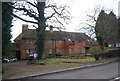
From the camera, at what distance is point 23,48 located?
35500 mm

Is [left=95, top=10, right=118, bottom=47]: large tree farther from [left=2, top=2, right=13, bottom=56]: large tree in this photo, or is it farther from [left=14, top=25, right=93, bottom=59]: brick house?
[left=2, top=2, right=13, bottom=56]: large tree

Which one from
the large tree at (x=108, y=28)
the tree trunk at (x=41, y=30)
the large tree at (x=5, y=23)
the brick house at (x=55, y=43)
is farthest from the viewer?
the brick house at (x=55, y=43)

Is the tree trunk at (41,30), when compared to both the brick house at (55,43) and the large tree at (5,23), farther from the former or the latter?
the large tree at (5,23)

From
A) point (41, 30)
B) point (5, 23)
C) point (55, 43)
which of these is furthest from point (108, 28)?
point (5, 23)

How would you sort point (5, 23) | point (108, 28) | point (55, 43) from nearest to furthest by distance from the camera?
point (5, 23) < point (108, 28) < point (55, 43)

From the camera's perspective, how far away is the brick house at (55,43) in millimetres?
35344

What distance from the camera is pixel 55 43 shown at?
39312mm

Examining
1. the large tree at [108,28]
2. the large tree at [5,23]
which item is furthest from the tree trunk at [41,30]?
the large tree at [108,28]

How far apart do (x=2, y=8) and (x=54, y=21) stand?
11217 mm

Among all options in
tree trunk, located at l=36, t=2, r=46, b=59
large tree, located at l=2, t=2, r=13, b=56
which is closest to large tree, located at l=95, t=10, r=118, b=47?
tree trunk, located at l=36, t=2, r=46, b=59

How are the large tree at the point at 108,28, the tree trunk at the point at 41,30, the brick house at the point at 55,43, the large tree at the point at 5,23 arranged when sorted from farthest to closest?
the brick house at the point at 55,43 < the large tree at the point at 108,28 < the tree trunk at the point at 41,30 < the large tree at the point at 5,23

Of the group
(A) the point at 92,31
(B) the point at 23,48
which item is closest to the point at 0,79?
(A) the point at 92,31

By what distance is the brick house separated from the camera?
35344 millimetres

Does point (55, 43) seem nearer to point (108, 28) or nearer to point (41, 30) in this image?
point (108, 28)
